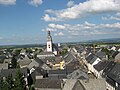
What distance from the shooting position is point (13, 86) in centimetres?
4575

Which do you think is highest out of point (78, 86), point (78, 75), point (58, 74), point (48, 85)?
point (78, 86)

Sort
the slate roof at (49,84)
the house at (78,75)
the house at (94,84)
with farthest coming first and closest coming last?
the house at (78,75) → the slate roof at (49,84) → the house at (94,84)

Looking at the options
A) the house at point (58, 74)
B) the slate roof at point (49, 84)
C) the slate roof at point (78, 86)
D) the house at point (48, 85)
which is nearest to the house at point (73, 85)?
the slate roof at point (78, 86)

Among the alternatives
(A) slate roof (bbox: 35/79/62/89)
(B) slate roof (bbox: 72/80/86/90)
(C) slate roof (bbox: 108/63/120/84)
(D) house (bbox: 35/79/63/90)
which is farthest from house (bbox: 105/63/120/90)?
(A) slate roof (bbox: 35/79/62/89)

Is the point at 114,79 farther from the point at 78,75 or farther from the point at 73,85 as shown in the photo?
the point at 78,75

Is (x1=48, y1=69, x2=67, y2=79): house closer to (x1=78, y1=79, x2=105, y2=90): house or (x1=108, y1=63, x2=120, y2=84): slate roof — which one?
(x1=108, y1=63, x2=120, y2=84): slate roof

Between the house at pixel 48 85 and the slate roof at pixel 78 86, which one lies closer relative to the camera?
the slate roof at pixel 78 86

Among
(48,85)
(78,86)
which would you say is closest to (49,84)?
(48,85)

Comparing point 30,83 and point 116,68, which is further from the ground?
point 116,68

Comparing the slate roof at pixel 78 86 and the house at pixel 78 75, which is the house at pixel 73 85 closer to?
the slate roof at pixel 78 86

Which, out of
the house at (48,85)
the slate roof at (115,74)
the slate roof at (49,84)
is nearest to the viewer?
the slate roof at (115,74)

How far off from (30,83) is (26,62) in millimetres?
32453

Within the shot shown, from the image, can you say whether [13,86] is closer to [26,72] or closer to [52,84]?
[52,84]

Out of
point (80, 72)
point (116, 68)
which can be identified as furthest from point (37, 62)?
point (116, 68)
